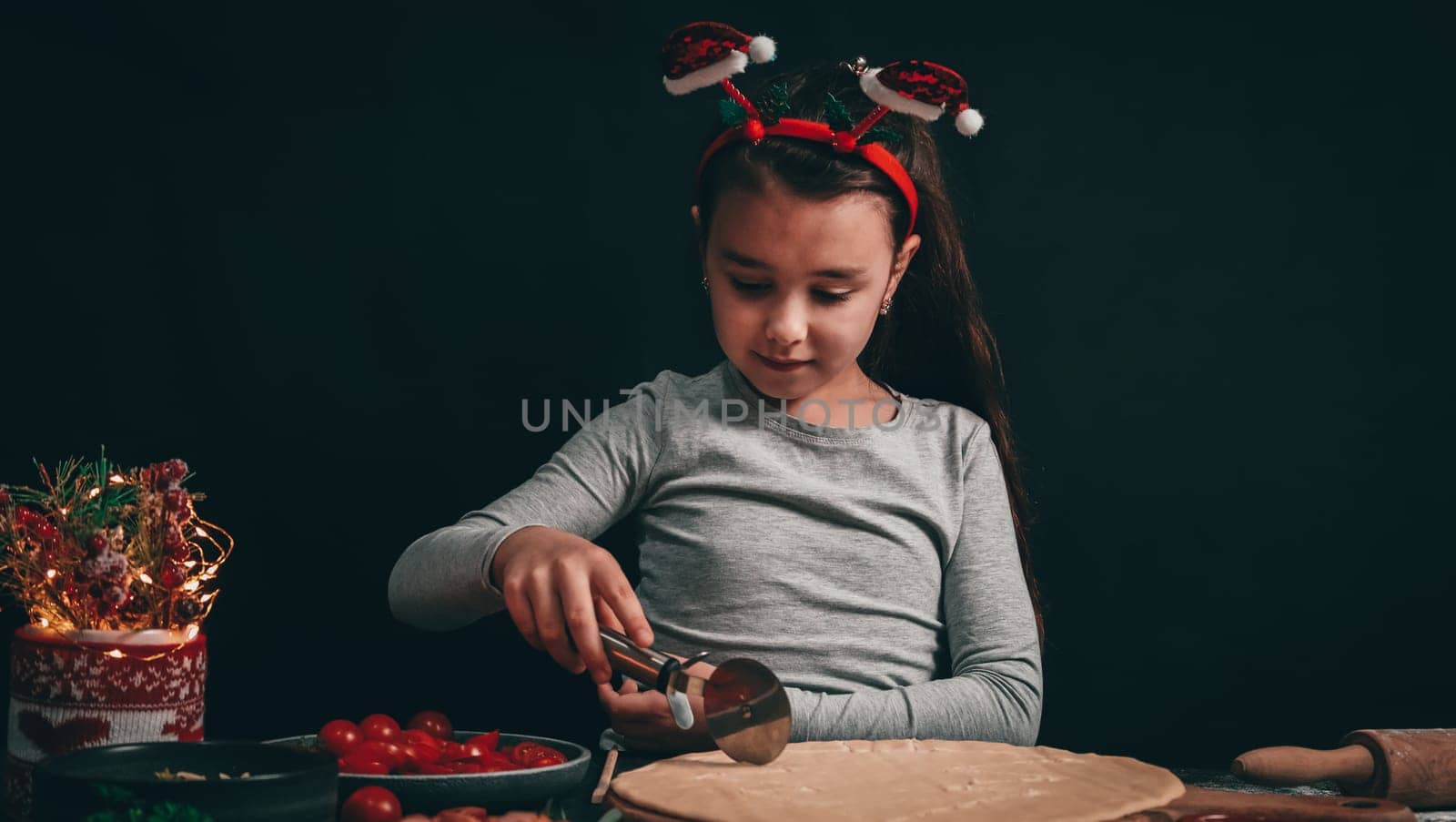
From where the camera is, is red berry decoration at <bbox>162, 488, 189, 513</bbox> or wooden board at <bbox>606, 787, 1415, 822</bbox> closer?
wooden board at <bbox>606, 787, 1415, 822</bbox>

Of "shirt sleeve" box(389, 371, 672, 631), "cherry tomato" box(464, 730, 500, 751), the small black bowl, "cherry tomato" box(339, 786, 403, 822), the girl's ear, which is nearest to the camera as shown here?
the small black bowl

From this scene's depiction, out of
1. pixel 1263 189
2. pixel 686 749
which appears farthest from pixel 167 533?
pixel 1263 189

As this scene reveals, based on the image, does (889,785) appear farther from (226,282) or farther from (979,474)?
(226,282)

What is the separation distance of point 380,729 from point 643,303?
28.5 inches

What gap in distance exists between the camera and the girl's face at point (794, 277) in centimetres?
132

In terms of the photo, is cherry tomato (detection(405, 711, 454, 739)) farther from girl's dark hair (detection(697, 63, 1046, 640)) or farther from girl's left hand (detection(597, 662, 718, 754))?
girl's dark hair (detection(697, 63, 1046, 640))

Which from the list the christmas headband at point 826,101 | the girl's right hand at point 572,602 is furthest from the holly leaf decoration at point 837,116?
the girl's right hand at point 572,602

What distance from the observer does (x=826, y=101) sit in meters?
1.38

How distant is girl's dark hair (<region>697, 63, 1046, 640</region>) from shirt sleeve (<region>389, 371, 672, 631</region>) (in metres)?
0.23

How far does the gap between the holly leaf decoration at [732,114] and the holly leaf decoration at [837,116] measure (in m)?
0.09

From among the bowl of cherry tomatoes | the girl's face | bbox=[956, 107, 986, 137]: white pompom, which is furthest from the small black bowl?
bbox=[956, 107, 986, 137]: white pompom

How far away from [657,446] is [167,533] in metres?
0.56

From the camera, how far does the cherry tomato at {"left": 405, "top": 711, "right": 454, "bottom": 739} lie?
1204 mm

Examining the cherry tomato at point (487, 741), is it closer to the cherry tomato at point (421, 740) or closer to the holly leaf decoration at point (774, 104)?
the cherry tomato at point (421, 740)
